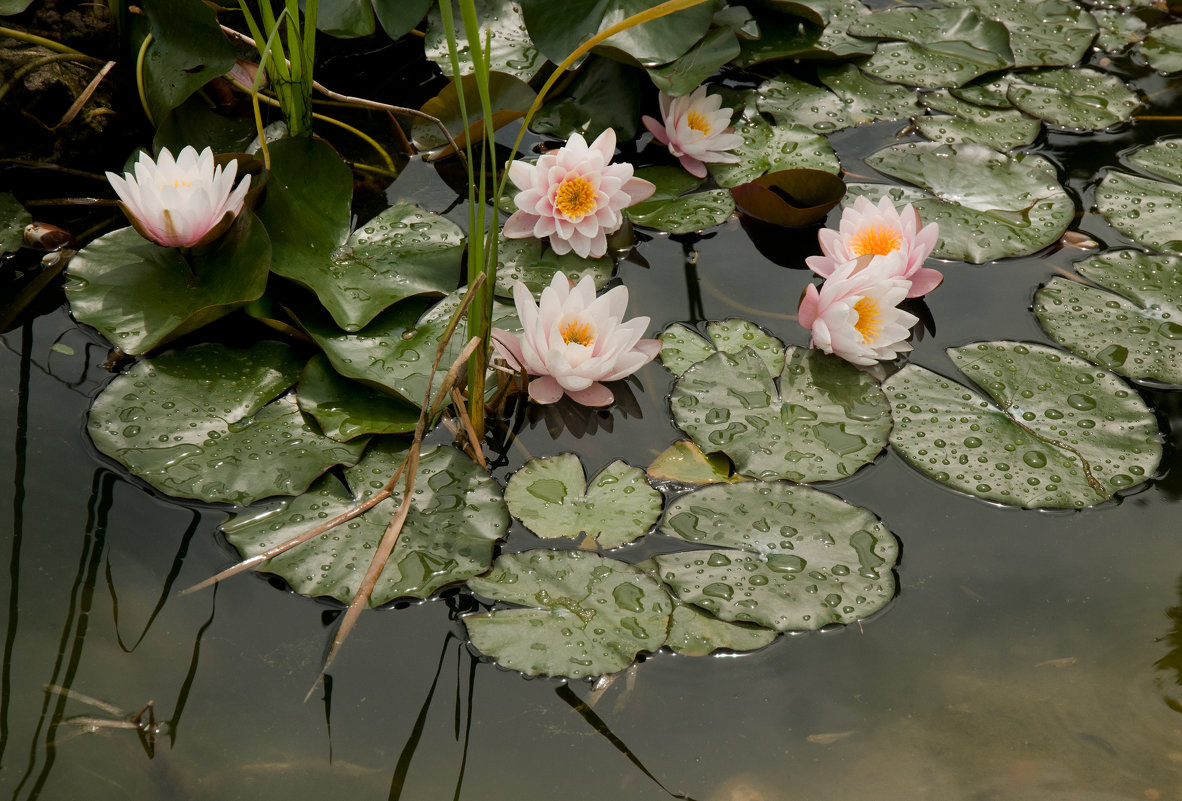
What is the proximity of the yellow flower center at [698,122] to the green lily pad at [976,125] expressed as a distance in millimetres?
663

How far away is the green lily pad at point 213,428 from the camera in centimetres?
155

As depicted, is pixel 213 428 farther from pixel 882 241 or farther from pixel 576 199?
pixel 882 241

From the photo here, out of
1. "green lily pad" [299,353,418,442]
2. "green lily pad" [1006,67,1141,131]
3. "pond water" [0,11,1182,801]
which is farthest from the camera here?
"green lily pad" [1006,67,1141,131]

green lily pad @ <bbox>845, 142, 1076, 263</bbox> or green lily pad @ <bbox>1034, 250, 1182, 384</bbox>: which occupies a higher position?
green lily pad @ <bbox>845, 142, 1076, 263</bbox>

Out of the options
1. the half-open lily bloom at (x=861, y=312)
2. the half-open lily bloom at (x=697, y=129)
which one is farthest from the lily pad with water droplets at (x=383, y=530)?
the half-open lily bloom at (x=697, y=129)

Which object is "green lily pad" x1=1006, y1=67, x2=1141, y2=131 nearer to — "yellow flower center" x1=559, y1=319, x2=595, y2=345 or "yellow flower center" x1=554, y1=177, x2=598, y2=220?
"yellow flower center" x1=554, y1=177, x2=598, y2=220

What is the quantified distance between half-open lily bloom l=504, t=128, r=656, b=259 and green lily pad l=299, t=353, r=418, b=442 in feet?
1.79

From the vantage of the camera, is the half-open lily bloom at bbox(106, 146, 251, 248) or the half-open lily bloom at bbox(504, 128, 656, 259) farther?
the half-open lily bloom at bbox(504, 128, 656, 259)

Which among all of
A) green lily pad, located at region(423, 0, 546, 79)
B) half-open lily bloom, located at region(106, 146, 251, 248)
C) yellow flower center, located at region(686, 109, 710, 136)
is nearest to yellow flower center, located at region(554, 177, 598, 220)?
yellow flower center, located at region(686, 109, 710, 136)

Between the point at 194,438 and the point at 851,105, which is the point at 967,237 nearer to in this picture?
the point at 851,105

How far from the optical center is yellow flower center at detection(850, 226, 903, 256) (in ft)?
6.40

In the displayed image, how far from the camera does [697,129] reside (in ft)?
7.52

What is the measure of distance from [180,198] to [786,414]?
1.30 m

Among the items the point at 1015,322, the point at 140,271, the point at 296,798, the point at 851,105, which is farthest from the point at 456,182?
the point at 296,798
